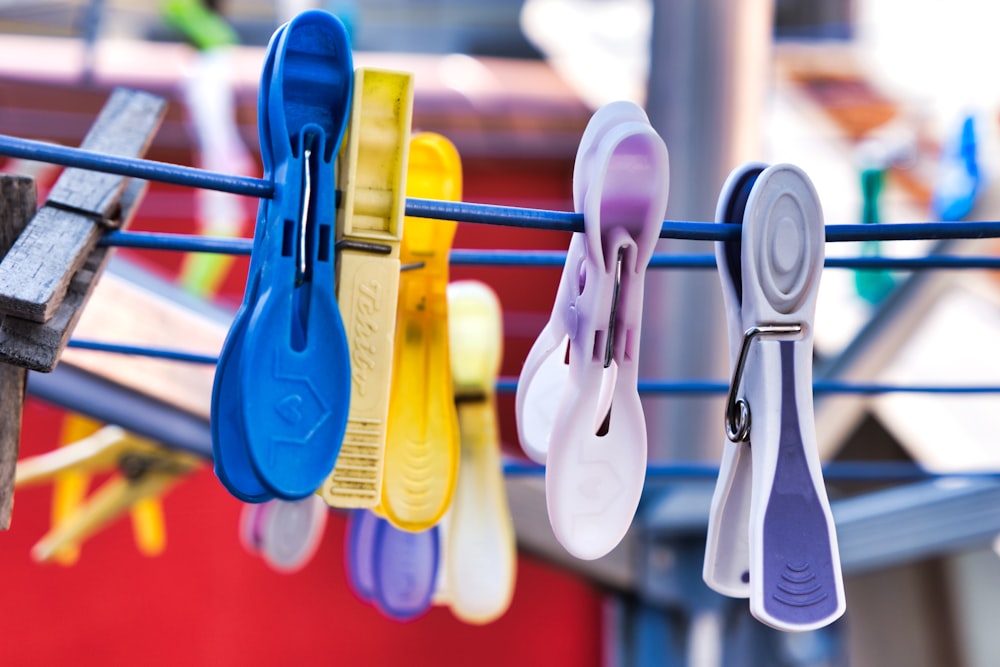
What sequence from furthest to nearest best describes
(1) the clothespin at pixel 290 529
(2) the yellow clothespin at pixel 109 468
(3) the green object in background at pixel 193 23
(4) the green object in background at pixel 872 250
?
(3) the green object in background at pixel 193 23
(4) the green object in background at pixel 872 250
(2) the yellow clothespin at pixel 109 468
(1) the clothespin at pixel 290 529

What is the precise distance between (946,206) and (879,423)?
41.5 inches

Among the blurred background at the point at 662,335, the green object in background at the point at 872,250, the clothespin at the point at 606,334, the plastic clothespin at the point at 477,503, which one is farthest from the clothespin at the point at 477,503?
the green object in background at the point at 872,250

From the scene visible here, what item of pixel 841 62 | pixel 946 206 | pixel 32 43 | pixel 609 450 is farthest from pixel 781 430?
pixel 841 62

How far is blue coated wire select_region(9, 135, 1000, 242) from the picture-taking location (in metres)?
0.45

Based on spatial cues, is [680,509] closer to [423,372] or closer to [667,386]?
[667,386]

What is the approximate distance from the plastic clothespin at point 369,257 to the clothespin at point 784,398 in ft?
0.53

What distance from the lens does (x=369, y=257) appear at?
464mm

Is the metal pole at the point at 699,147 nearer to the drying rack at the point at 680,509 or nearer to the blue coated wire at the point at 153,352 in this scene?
the drying rack at the point at 680,509

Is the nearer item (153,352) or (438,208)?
(438,208)

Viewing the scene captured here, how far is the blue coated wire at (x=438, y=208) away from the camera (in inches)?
17.7

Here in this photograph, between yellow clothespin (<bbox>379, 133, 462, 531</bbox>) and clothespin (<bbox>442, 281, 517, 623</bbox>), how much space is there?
16 cm

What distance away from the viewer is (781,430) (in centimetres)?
48

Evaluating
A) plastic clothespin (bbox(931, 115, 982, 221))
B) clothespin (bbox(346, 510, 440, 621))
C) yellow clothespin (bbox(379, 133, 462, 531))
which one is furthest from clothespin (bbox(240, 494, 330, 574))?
plastic clothespin (bbox(931, 115, 982, 221))

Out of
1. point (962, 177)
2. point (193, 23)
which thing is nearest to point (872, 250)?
point (962, 177)
